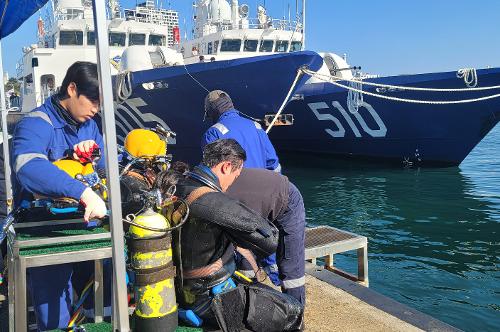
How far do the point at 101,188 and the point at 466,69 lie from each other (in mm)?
11915

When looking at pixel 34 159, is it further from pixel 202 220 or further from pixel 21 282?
pixel 202 220

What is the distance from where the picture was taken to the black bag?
2.15 meters

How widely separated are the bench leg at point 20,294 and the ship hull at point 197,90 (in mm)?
8602

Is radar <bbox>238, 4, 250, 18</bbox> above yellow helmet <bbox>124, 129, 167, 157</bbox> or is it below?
above

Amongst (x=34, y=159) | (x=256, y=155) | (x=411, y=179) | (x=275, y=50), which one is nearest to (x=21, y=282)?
(x=34, y=159)

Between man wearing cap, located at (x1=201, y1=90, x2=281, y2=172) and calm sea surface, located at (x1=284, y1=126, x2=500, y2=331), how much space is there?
2616mm

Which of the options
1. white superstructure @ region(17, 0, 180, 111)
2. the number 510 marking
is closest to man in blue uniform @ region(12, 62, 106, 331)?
the number 510 marking

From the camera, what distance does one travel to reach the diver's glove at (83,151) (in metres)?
2.42

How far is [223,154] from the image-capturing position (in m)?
2.31

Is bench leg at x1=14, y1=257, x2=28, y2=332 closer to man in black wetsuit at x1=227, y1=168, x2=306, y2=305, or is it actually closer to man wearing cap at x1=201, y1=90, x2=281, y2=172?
man in black wetsuit at x1=227, y1=168, x2=306, y2=305

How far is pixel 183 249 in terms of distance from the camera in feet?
7.20

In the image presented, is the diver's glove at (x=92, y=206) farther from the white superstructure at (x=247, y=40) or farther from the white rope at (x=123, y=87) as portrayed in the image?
the white superstructure at (x=247, y=40)

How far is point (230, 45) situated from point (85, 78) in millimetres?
15597

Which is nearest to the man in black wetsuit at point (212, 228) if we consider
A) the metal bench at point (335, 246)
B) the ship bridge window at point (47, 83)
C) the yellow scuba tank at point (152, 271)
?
the yellow scuba tank at point (152, 271)
